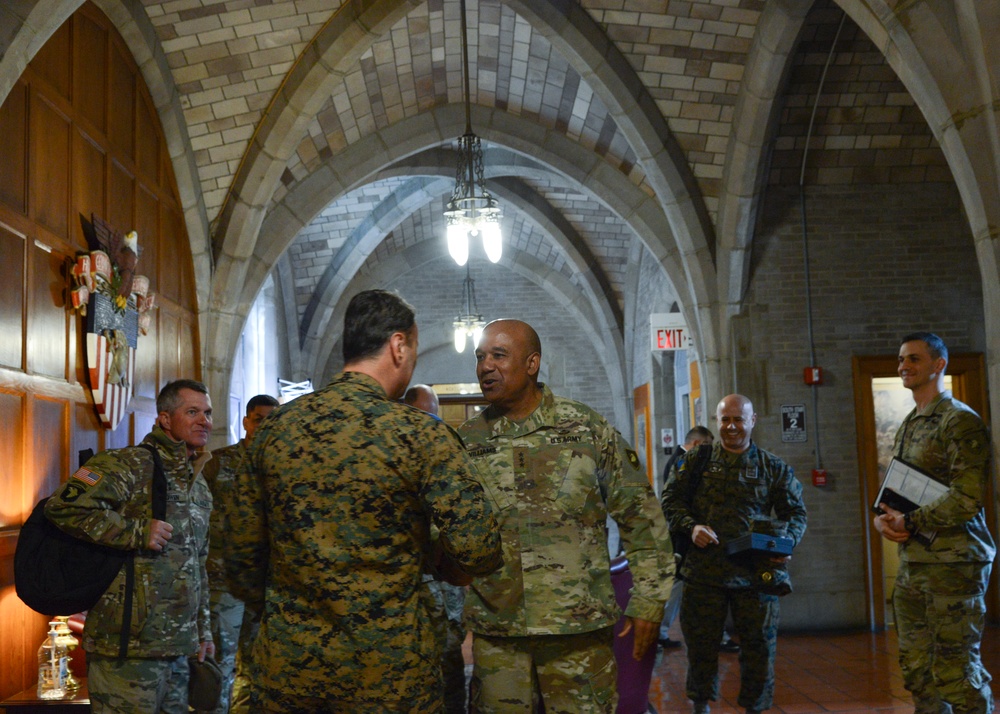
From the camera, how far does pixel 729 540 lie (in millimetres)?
4457

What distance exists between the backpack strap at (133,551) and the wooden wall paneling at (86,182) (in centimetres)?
257

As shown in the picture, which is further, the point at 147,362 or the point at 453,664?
the point at 147,362

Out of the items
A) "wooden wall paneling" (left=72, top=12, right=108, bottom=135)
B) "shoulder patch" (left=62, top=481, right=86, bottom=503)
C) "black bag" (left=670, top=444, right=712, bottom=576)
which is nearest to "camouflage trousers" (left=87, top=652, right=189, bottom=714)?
"shoulder patch" (left=62, top=481, right=86, bottom=503)

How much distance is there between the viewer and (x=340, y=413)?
2137 mm

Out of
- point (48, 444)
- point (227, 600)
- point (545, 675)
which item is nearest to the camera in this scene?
point (545, 675)

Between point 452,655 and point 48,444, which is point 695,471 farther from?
point 48,444

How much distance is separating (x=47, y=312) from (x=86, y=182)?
3.60 ft

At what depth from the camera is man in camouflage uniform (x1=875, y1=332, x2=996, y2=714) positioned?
389 cm

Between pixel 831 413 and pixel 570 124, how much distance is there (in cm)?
435

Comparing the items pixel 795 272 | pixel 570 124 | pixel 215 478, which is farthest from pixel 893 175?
pixel 215 478

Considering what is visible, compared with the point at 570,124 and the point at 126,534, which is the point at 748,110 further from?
the point at 126,534

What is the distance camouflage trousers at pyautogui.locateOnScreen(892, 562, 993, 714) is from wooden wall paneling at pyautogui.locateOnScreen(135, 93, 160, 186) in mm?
5532

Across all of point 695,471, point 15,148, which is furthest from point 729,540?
point 15,148

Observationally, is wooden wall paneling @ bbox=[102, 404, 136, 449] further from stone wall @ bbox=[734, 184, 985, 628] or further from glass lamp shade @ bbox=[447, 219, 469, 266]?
stone wall @ bbox=[734, 184, 985, 628]
